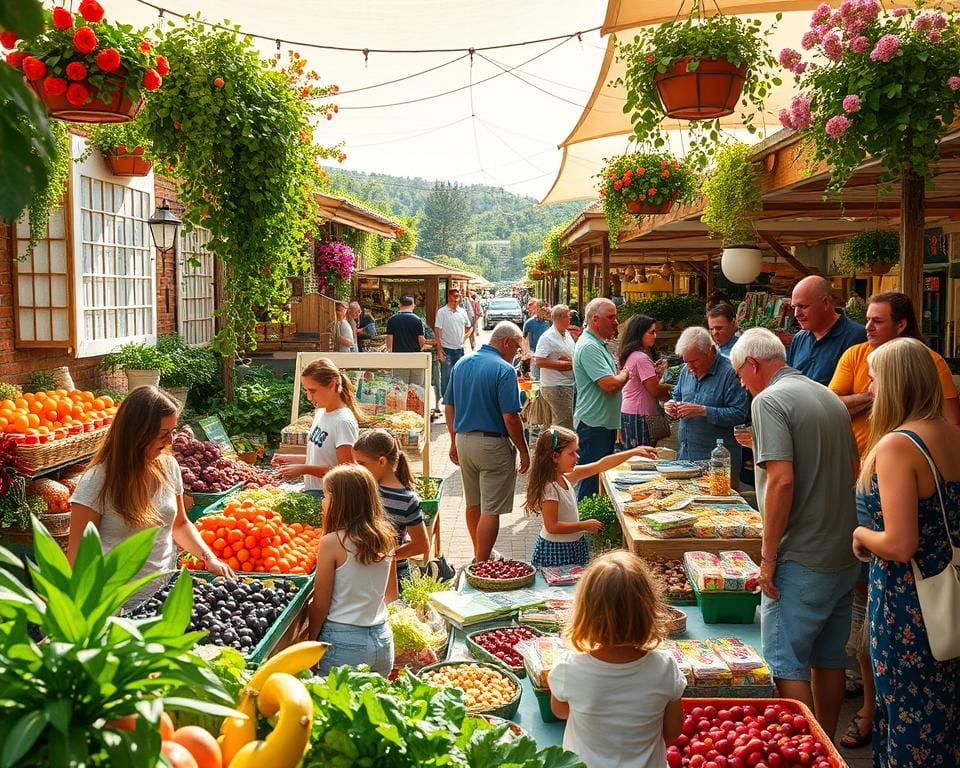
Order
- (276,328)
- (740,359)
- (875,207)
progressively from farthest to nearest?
1. (276,328)
2. (875,207)
3. (740,359)

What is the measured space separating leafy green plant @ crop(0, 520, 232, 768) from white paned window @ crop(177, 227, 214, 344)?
11.0 metres

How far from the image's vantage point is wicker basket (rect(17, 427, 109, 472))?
20.7 feet

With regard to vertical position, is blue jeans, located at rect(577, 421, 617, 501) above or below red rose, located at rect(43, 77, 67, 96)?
below

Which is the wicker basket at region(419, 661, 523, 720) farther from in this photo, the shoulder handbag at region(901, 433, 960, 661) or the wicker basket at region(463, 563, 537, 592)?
the shoulder handbag at region(901, 433, 960, 661)

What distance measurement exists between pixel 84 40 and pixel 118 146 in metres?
4.24

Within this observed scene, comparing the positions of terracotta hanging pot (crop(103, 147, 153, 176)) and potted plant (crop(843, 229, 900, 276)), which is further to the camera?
potted plant (crop(843, 229, 900, 276))

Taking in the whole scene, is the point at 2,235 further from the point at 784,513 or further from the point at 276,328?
the point at 784,513

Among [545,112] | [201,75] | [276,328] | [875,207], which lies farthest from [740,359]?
[276,328]

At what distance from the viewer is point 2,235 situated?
25.7ft

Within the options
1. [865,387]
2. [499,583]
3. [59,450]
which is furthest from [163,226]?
[865,387]

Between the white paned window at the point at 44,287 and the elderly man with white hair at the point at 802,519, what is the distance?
266 inches

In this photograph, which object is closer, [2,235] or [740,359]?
[740,359]

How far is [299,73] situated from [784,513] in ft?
19.0

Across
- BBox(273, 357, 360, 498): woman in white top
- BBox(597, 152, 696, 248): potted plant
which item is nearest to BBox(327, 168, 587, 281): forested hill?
BBox(597, 152, 696, 248): potted plant
